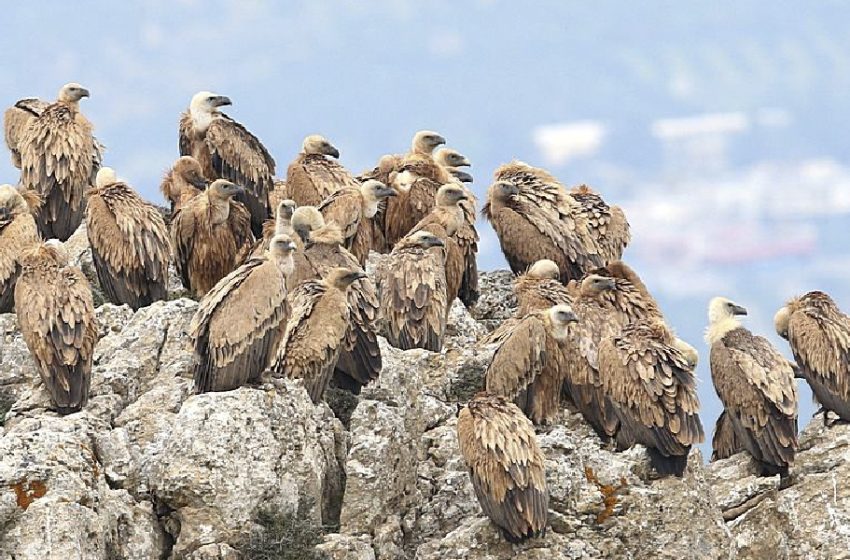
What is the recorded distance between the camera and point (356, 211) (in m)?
19.5

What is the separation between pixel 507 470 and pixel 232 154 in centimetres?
859

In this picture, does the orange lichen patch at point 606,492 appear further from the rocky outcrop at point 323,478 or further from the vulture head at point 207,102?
the vulture head at point 207,102

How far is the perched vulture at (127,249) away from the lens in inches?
716

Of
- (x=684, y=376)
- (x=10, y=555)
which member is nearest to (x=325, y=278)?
(x=684, y=376)

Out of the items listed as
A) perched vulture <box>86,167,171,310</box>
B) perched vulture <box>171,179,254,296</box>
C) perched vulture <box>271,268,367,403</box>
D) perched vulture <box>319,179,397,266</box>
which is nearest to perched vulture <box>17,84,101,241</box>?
perched vulture <box>171,179,254,296</box>

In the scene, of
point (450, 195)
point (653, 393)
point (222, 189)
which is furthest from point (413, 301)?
point (653, 393)

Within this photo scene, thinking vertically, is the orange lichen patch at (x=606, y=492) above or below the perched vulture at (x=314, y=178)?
Result: below

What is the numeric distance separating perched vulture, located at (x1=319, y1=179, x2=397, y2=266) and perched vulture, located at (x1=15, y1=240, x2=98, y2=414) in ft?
13.6

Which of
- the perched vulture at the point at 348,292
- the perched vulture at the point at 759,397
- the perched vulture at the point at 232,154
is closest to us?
the perched vulture at the point at 348,292

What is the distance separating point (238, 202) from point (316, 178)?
107 centimetres

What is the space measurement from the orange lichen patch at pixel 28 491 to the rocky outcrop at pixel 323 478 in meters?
0.01

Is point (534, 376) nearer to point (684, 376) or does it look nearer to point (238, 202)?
point (684, 376)

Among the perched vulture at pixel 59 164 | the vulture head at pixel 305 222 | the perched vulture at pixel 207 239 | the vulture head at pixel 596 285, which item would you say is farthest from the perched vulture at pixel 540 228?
the perched vulture at pixel 59 164

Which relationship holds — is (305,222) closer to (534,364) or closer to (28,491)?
(534,364)
